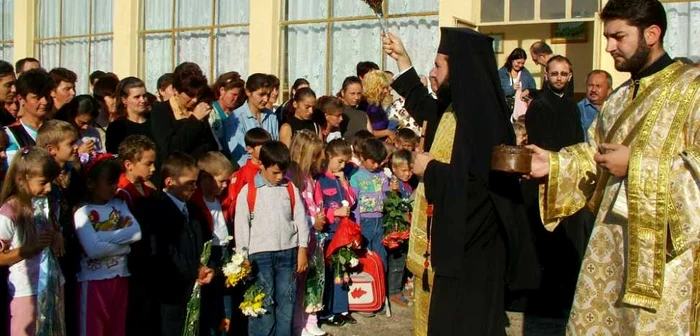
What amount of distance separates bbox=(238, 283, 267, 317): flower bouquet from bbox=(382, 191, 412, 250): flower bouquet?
2212 millimetres

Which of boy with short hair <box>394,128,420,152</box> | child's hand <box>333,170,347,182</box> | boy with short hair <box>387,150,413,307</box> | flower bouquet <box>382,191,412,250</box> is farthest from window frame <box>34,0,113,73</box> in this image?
child's hand <box>333,170,347,182</box>

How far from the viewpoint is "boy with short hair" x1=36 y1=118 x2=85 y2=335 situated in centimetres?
598

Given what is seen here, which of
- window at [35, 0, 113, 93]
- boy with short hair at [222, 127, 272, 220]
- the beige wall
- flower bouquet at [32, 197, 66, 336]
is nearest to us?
flower bouquet at [32, 197, 66, 336]

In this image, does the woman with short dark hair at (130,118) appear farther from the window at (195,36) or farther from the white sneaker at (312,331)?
the window at (195,36)

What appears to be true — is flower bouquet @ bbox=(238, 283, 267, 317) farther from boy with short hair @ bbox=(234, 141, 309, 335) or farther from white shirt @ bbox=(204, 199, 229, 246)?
white shirt @ bbox=(204, 199, 229, 246)

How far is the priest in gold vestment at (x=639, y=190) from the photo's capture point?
4.30 meters

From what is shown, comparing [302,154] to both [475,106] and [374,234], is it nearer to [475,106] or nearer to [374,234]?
[374,234]

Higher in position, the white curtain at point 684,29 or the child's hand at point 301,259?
the white curtain at point 684,29

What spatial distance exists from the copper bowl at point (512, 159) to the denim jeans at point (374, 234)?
4548mm

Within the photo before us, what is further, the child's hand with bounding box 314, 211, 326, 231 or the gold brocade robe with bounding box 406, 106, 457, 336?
the child's hand with bounding box 314, 211, 326, 231

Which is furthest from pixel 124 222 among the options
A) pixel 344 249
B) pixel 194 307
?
pixel 344 249

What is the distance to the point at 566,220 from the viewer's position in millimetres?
9188

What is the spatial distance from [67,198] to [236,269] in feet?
4.43

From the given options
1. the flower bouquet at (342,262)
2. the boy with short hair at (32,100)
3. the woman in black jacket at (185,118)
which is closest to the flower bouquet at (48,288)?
the boy with short hair at (32,100)
